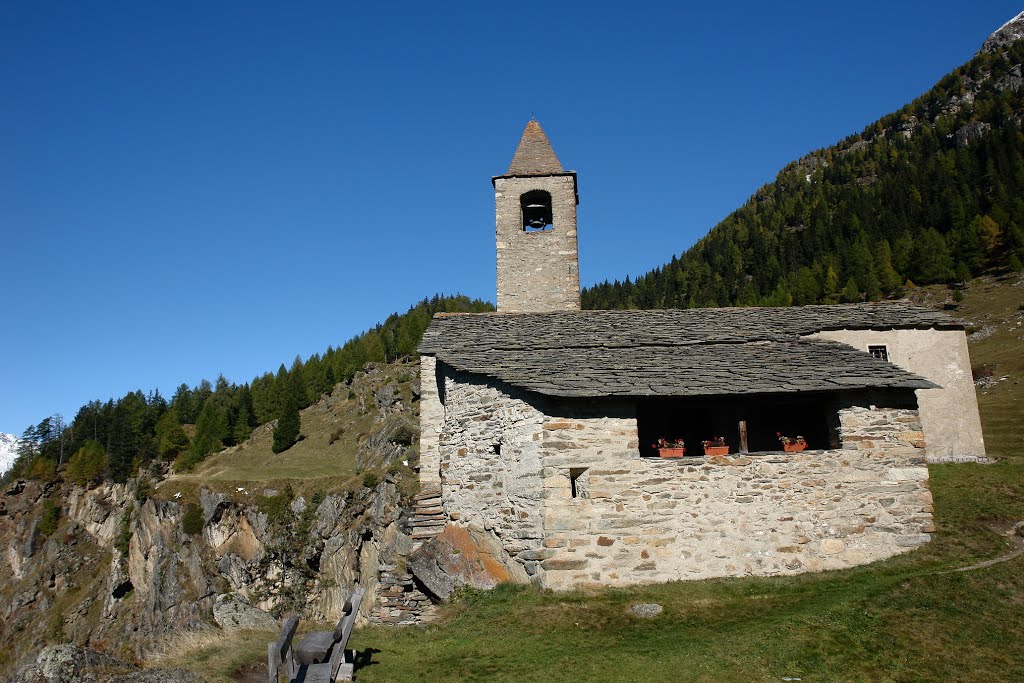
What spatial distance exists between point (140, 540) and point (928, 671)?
198 feet

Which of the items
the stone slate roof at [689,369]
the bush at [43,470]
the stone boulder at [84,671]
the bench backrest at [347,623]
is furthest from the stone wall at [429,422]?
the bush at [43,470]

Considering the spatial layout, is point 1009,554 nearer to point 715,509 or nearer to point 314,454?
point 715,509

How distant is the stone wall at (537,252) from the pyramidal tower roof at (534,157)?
1.24 feet

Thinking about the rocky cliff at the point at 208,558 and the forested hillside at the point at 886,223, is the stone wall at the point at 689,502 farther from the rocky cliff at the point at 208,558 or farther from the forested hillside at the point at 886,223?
the forested hillside at the point at 886,223

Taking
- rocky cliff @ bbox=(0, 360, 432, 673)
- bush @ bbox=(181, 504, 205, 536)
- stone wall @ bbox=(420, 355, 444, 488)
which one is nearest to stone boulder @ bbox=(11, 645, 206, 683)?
stone wall @ bbox=(420, 355, 444, 488)

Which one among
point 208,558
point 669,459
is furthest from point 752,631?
point 208,558

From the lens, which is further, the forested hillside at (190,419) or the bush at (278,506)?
the forested hillside at (190,419)

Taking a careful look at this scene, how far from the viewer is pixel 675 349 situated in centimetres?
1502

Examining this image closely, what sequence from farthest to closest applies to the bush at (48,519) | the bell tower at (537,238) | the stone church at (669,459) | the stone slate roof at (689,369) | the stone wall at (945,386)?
the bush at (48,519)
the bell tower at (537,238)
the stone wall at (945,386)
the stone slate roof at (689,369)
the stone church at (669,459)

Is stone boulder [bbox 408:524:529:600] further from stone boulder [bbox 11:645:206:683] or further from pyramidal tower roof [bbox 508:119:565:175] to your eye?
pyramidal tower roof [bbox 508:119:565:175]

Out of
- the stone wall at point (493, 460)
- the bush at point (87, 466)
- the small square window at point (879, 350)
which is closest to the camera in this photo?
the stone wall at point (493, 460)

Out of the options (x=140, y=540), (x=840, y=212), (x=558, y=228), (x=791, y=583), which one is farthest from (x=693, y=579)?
(x=840, y=212)

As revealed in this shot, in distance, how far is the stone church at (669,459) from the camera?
11.6 m

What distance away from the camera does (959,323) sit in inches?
737
